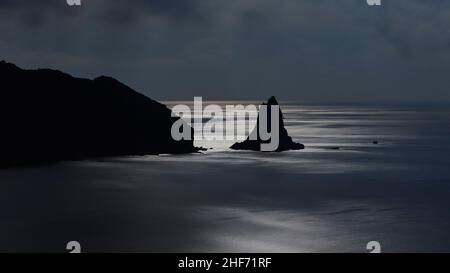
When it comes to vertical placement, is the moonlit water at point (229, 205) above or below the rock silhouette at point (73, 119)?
below

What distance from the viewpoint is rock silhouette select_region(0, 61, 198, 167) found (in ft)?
285

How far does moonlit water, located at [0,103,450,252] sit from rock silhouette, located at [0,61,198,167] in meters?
7.32

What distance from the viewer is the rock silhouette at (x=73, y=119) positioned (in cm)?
8700

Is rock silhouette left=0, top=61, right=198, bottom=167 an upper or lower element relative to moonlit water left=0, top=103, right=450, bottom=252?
upper

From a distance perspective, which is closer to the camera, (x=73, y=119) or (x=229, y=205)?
(x=229, y=205)

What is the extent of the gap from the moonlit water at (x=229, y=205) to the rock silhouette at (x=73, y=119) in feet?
24.0

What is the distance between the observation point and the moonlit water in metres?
39.1

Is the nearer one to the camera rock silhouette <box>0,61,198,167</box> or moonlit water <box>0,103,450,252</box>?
moonlit water <box>0,103,450,252</box>

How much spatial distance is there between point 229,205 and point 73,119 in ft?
175

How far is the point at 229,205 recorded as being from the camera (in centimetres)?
5331
